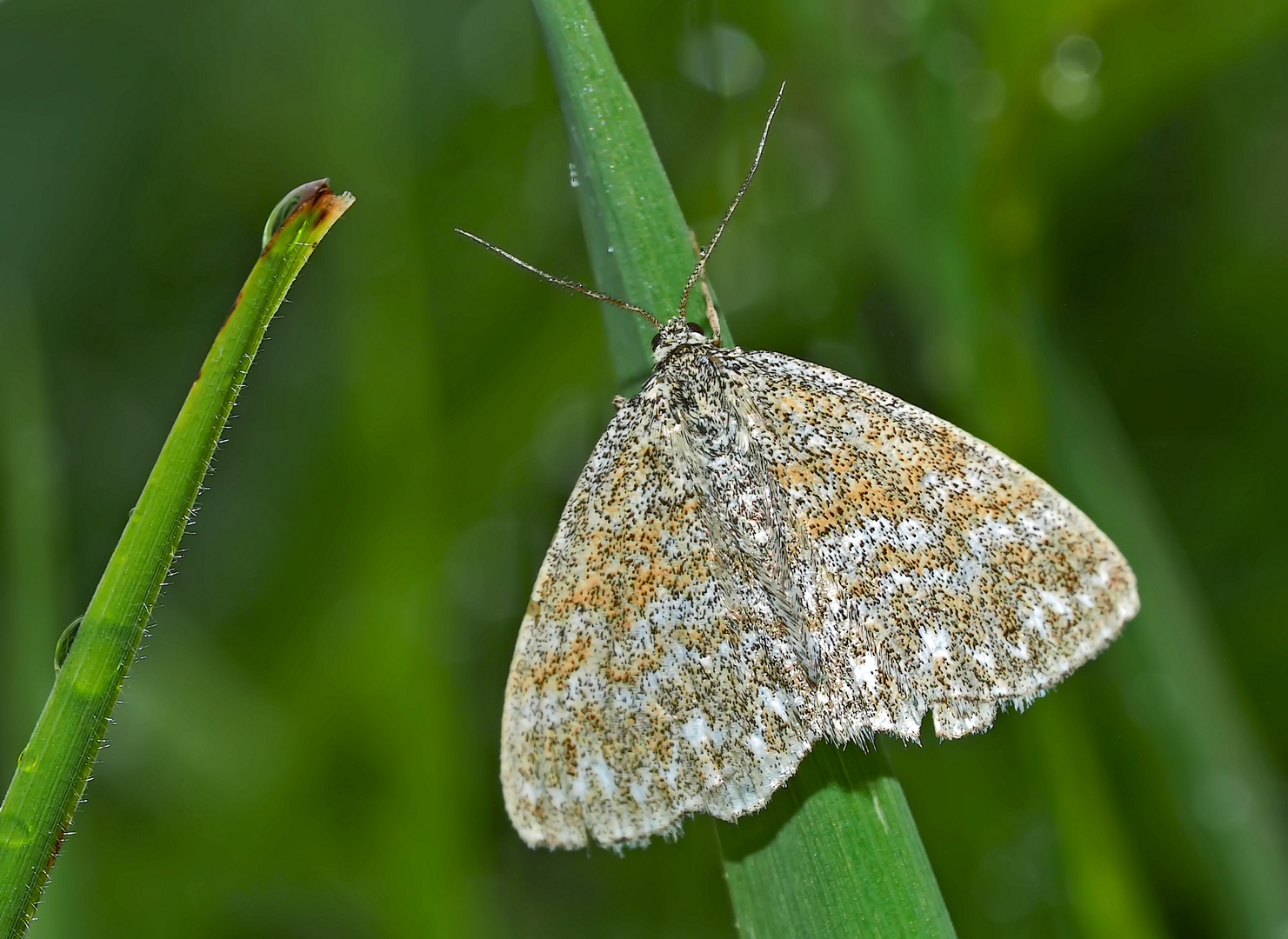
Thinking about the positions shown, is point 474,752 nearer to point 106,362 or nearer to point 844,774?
point 844,774

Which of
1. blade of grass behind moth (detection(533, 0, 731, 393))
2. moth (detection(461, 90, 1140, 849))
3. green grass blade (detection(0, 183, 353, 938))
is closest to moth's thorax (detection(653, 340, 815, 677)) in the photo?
moth (detection(461, 90, 1140, 849))

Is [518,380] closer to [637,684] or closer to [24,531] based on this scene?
[637,684]

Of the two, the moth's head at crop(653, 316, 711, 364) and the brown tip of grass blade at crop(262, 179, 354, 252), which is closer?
the brown tip of grass blade at crop(262, 179, 354, 252)

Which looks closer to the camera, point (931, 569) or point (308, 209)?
point (308, 209)

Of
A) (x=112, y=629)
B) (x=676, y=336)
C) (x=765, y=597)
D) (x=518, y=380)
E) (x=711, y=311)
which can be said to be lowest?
(x=112, y=629)

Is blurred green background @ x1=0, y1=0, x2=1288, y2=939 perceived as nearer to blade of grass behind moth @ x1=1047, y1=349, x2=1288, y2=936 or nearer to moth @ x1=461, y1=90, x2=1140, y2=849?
blade of grass behind moth @ x1=1047, y1=349, x2=1288, y2=936

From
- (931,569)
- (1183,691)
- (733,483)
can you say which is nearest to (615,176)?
(733,483)
